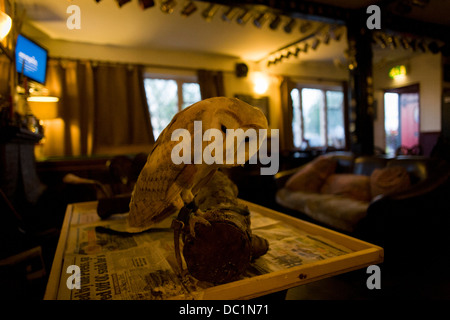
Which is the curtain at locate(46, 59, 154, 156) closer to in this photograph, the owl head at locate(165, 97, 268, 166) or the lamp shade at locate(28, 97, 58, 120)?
the lamp shade at locate(28, 97, 58, 120)

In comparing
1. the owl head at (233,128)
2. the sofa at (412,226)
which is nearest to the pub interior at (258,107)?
the sofa at (412,226)

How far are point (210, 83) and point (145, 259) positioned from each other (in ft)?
16.5

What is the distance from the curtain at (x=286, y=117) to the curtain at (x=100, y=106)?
2866mm

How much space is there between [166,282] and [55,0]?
384 centimetres

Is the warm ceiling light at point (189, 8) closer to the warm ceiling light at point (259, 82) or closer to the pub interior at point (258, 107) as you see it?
the pub interior at point (258, 107)

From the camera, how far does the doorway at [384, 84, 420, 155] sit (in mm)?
7407

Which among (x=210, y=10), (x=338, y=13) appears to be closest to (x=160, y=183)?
(x=210, y=10)

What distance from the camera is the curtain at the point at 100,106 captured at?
14.7ft

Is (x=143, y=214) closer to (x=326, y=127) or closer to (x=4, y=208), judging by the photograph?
(x=4, y=208)

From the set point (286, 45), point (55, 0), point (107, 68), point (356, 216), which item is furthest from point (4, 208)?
point (286, 45)

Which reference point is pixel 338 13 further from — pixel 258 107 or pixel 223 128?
pixel 223 128

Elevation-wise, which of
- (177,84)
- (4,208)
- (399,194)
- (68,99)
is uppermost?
(177,84)

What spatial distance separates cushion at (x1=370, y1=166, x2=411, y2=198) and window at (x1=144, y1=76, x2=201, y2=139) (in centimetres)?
374

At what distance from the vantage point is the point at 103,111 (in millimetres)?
4699
